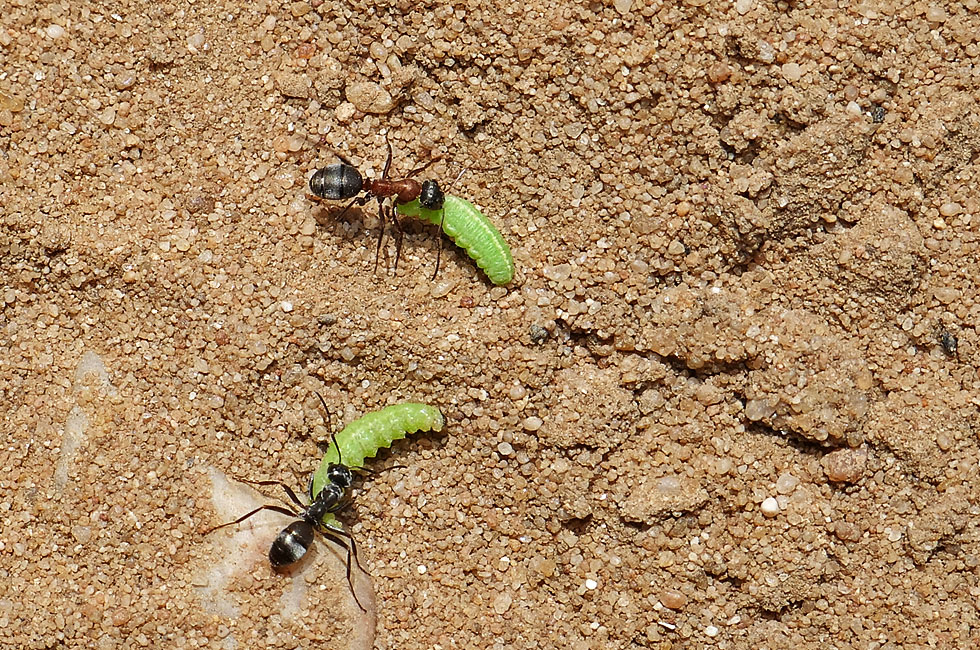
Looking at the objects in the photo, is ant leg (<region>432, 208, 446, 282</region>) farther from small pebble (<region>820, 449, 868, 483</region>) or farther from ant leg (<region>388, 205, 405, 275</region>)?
small pebble (<region>820, 449, 868, 483</region>)

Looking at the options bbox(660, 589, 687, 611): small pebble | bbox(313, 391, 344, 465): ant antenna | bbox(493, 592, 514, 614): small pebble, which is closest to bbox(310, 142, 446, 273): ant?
bbox(313, 391, 344, 465): ant antenna

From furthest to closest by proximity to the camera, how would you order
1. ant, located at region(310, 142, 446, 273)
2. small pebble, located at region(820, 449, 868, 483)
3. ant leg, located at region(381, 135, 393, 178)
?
1. ant leg, located at region(381, 135, 393, 178)
2. ant, located at region(310, 142, 446, 273)
3. small pebble, located at region(820, 449, 868, 483)

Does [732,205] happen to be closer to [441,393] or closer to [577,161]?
[577,161]

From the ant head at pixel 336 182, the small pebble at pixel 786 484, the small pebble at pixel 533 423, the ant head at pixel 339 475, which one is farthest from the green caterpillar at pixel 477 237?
the small pebble at pixel 786 484

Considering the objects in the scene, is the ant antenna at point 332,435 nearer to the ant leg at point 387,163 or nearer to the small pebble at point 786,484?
the ant leg at point 387,163

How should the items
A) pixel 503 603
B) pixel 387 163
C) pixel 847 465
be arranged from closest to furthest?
pixel 847 465 → pixel 503 603 → pixel 387 163

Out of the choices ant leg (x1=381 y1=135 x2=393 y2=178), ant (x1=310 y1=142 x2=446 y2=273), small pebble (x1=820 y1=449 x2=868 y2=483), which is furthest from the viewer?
ant leg (x1=381 y1=135 x2=393 y2=178)

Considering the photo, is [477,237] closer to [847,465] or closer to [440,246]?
[440,246]

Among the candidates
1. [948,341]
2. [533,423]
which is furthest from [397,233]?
[948,341]
